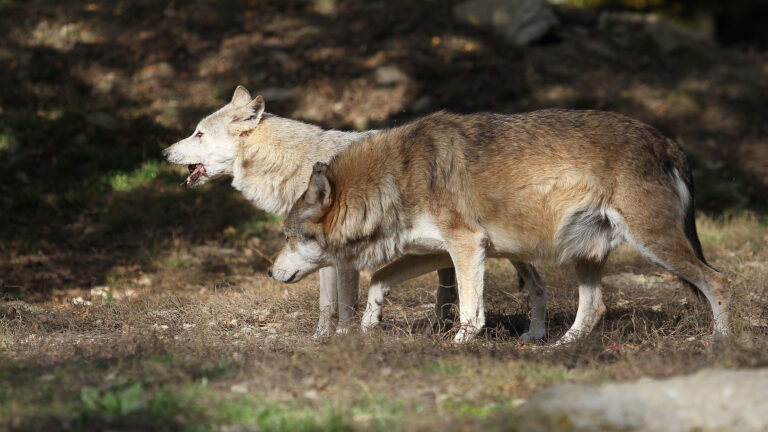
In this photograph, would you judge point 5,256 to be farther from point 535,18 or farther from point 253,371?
point 535,18

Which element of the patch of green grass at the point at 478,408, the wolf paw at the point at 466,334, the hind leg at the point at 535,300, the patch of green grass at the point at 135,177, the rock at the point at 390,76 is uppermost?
the patch of green grass at the point at 478,408

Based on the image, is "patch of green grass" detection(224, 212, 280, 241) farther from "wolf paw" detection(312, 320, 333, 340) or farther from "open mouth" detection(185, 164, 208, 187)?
"wolf paw" detection(312, 320, 333, 340)

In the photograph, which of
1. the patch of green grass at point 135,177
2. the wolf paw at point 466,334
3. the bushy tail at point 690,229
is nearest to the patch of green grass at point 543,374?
the wolf paw at point 466,334

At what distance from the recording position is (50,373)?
498 centimetres

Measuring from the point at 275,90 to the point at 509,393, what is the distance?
41.3 ft

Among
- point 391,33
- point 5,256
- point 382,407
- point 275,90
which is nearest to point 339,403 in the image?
point 382,407

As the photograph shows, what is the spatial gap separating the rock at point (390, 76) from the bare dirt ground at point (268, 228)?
0.05 meters

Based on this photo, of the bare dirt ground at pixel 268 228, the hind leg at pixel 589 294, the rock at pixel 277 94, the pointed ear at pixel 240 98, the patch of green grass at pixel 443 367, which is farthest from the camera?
the rock at pixel 277 94

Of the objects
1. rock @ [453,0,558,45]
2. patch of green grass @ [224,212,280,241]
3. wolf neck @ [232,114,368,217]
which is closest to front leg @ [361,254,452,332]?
wolf neck @ [232,114,368,217]

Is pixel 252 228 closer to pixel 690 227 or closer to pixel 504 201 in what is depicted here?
pixel 504 201

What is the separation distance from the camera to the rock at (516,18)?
17969 millimetres

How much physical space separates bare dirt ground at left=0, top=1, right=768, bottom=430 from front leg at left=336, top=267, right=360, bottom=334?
0.43 meters

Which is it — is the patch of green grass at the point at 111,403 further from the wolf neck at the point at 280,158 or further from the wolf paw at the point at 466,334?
the wolf neck at the point at 280,158

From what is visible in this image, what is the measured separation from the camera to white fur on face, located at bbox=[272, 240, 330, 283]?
260 inches
